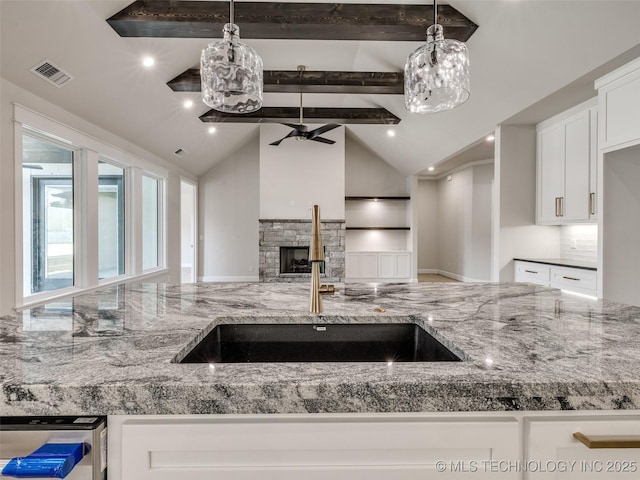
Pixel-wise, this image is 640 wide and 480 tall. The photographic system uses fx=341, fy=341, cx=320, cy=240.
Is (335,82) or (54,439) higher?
(335,82)

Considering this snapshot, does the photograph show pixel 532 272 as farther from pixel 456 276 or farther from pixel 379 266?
pixel 456 276

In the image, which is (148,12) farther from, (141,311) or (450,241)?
(450,241)

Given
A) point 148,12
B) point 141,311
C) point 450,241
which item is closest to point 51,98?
point 148,12

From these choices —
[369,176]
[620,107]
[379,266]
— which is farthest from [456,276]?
[620,107]

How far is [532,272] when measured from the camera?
3.74 m

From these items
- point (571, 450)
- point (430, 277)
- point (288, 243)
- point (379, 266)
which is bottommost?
point (430, 277)

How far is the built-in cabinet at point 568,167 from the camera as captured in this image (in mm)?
3264

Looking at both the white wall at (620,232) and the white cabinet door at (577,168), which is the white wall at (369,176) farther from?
the white wall at (620,232)

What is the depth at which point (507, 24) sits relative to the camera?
283 centimetres

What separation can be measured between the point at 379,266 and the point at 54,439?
725cm

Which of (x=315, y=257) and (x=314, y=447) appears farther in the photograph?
(x=315, y=257)

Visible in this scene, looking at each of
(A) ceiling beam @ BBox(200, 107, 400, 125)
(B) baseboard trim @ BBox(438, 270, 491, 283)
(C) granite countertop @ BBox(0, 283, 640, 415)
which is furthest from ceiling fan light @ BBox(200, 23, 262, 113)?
(B) baseboard trim @ BBox(438, 270, 491, 283)

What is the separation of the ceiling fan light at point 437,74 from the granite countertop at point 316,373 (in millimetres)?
1033

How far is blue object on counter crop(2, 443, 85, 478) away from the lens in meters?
0.54
